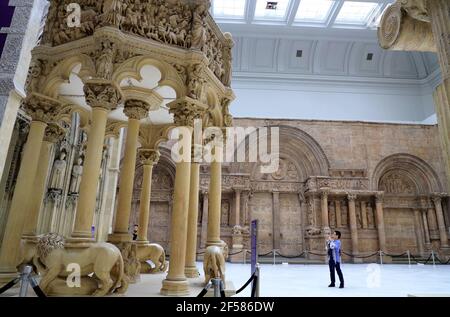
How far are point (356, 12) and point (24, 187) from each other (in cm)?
1795

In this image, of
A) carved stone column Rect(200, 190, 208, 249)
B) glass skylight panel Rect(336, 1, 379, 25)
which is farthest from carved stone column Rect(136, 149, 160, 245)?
glass skylight panel Rect(336, 1, 379, 25)

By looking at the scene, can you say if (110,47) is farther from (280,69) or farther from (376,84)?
(376,84)

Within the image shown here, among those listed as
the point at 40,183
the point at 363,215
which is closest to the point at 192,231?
the point at 40,183

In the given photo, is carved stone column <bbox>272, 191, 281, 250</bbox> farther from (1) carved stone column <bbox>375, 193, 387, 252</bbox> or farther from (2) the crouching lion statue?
(2) the crouching lion statue

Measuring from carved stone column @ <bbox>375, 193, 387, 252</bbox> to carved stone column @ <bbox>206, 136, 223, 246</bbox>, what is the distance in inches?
480

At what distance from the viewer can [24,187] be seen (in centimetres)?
455

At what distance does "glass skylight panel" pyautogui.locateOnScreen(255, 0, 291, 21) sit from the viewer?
15.6 m

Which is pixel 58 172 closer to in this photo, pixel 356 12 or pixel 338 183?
pixel 338 183

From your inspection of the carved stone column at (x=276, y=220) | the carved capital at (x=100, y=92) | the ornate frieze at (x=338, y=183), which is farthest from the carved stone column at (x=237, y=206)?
the carved capital at (x=100, y=92)

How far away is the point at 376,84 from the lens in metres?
19.0

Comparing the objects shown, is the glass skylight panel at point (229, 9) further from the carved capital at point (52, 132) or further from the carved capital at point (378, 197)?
the carved capital at point (52, 132)

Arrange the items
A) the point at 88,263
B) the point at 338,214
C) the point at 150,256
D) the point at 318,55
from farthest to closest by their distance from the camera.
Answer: the point at 318,55, the point at 338,214, the point at 150,256, the point at 88,263

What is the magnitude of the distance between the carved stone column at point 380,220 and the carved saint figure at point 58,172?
569 inches
